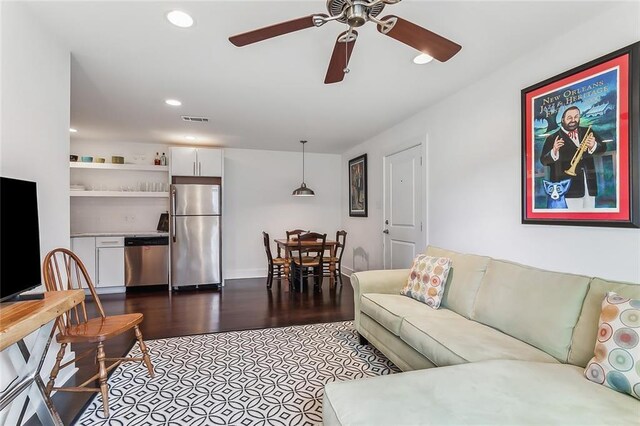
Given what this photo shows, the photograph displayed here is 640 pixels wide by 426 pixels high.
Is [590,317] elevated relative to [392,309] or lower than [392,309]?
elevated

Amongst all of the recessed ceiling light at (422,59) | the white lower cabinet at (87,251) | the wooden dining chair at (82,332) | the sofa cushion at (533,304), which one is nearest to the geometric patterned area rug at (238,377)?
the wooden dining chair at (82,332)

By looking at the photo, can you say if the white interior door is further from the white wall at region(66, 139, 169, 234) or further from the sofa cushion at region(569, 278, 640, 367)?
the white wall at region(66, 139, 169, 234)

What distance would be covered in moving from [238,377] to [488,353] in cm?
170

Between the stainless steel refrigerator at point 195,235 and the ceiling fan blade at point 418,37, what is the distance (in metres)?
4.21

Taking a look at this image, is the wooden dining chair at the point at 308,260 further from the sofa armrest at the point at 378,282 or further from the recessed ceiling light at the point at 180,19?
the recessed ceiling light at the point at 180,19

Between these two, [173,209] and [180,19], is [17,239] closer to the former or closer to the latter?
[180,19]

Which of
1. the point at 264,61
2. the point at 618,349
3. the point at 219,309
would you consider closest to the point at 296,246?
the point at 219,309

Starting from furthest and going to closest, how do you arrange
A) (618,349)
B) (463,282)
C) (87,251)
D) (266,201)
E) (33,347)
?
1. (266,201)
2. (87,251)
3. (463,282)
4. (33,347)
5. (618,349)

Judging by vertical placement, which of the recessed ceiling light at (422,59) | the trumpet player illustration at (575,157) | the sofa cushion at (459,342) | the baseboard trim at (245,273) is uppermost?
the recessed ceiling light at (422,59)

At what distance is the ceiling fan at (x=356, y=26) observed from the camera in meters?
1.34

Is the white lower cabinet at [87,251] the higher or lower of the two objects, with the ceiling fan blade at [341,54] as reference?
lower

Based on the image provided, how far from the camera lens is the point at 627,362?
4.42 feet

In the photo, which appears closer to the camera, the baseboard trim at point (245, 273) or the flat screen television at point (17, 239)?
the flat screen television at point (17, 239)

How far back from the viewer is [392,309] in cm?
238
